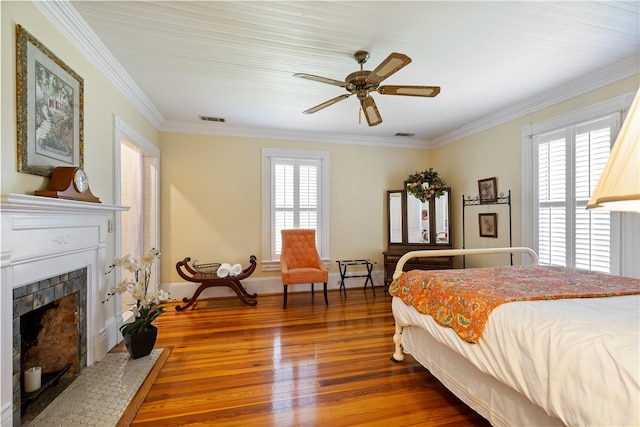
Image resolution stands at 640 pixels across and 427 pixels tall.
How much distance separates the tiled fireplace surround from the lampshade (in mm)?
2261

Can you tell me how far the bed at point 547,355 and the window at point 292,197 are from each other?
3.02m

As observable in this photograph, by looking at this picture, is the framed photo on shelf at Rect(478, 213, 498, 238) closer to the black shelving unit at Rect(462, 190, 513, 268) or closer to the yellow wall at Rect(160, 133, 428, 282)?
the black shelving unit at Rect(462, 190, 513, 268)

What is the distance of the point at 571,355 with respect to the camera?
1125 mm

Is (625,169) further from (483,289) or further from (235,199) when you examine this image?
(235,199)

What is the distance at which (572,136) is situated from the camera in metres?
3.16

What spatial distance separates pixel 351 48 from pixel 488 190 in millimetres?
3040

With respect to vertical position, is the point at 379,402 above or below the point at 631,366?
below

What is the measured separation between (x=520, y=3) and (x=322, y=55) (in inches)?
57.5

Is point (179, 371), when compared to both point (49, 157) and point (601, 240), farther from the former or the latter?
point (601, 240)

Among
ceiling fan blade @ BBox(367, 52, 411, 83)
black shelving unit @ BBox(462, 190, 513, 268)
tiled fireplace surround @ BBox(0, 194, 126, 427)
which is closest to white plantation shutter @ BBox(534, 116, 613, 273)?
black shelving unit @ BBox(462, 190, 513, 268)

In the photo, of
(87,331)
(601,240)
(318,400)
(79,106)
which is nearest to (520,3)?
(601,240)

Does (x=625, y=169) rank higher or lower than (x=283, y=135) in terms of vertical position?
lower

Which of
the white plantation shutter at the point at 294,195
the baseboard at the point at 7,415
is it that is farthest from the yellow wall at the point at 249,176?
the baseboard at the point at 7,415

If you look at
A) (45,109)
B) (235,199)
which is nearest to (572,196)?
(235,199)
